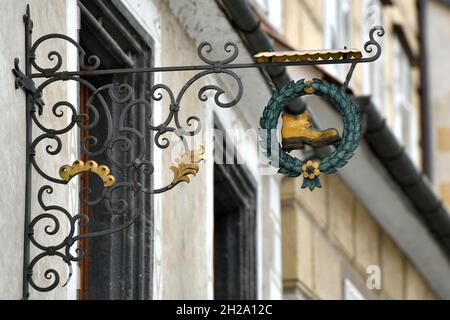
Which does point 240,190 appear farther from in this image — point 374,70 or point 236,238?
point 374,70

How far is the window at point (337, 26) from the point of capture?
1428 centimetres

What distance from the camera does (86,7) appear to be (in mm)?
8617

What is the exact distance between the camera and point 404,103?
1878 centimetres

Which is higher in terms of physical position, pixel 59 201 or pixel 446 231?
pixel 446 231

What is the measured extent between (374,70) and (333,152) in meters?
9.23

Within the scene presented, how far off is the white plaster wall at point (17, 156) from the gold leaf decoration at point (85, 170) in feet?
0.52

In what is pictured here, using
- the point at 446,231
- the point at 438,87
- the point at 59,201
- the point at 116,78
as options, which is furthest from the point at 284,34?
the point at 438,87

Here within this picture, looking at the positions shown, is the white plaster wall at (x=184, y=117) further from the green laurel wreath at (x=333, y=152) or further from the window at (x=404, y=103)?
the window at (x=404, y=103)

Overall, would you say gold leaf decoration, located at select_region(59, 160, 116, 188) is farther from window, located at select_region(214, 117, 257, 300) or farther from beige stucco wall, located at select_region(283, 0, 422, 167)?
beige stucco wall, located at select_region(283, 0, 422, 167)

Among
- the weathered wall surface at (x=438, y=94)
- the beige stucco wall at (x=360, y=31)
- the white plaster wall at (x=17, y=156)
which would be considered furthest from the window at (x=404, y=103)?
the white plaster wall at (x=17, y=156)

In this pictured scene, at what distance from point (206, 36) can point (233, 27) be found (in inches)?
9.1

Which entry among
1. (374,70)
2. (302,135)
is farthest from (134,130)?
(374,70)
